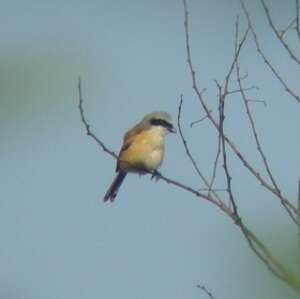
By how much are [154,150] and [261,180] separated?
8.77 feet

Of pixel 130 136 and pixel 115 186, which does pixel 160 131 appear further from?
pixel 115 186

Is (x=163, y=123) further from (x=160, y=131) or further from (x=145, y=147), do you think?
(x=145, y=147)

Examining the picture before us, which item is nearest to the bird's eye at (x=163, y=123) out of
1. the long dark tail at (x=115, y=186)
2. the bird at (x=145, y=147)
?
the bird at (x=145, y=147)

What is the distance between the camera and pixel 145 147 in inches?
183

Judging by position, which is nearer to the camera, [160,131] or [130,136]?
[160,131]

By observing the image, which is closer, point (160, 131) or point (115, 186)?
→ point (160, 131)

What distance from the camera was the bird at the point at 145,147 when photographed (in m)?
4.58

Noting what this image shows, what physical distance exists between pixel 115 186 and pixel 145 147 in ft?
1.26

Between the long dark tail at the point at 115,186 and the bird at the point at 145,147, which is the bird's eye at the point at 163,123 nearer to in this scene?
the bird at the point at 145,147

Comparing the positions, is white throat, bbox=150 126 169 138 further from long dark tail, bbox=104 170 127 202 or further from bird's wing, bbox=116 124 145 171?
long dark tail, bbox=104 170 127 202

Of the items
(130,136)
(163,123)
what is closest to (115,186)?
(130,136)

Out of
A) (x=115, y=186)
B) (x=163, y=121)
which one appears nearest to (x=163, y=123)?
(x=163, y=121)

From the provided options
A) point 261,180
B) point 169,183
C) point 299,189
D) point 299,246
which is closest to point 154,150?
point 169,183

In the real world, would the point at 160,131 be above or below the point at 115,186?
above
